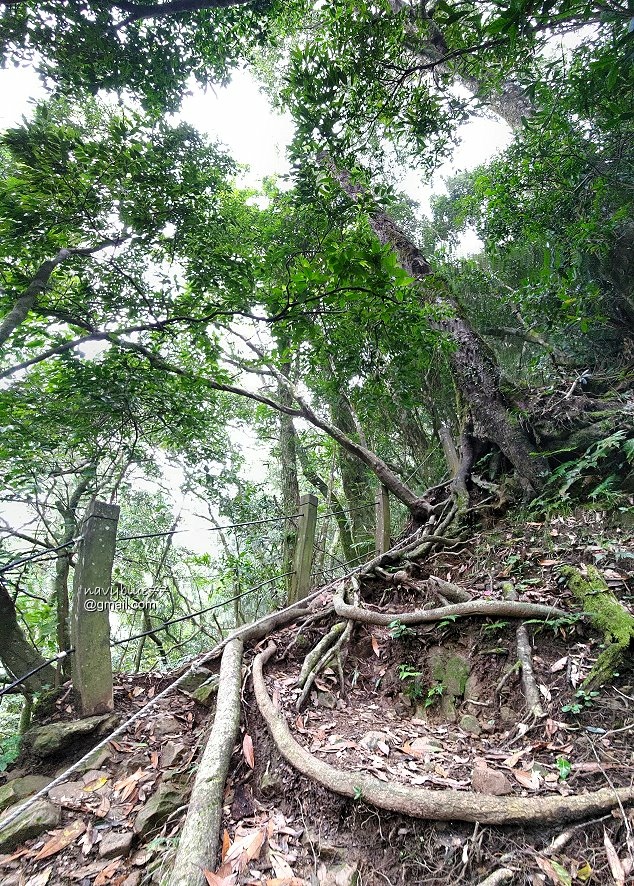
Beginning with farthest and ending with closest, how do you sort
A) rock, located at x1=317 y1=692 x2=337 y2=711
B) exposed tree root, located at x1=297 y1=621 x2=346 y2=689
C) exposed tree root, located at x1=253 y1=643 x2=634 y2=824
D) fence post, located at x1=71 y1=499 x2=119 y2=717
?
exposed tree root, located at x1=297 y1=621 x2=346 y2=689 → rock, located at x1=317 y1=692 x2=337 y2=711 → fence post, located at x1=71 y1=499 x2=119 y2=717 → exposed tree root, located at x1=253 y1=643 x2=634 y2=824

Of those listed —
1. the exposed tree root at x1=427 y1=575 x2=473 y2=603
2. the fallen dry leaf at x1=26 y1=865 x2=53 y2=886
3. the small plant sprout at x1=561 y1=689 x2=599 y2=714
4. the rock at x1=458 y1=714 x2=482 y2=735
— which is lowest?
the rock at x1=458 y1=714 x2=482 y2=735

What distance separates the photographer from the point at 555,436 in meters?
4.64

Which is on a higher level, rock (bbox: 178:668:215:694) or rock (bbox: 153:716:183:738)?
rock (bbox: 178:668:215:694)

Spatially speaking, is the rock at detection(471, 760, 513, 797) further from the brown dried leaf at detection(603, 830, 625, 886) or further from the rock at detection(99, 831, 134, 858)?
the rock at detection(99, 831, 134, 858)

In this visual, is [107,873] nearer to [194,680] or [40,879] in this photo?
[40,879]

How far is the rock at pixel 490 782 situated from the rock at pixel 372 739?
0.64m

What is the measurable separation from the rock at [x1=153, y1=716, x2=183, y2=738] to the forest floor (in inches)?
0.4

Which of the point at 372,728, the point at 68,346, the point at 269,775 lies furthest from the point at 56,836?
the point at 68,346

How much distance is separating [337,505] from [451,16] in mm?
7539

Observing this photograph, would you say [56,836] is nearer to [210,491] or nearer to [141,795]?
[141,795]

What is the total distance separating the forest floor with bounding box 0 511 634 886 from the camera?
174cm

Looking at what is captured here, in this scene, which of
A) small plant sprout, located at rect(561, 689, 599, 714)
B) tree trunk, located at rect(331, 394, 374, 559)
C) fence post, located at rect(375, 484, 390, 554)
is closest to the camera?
small plant sprout, located at rect(561, 689, 599, 714)

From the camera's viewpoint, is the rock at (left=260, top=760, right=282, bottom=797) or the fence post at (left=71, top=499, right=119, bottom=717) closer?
the rock at (left=260, top=760, right=282, bottom=797)

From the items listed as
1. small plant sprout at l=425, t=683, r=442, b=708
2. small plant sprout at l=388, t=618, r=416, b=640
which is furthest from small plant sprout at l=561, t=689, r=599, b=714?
small plant sprout at l=388, t=618, r=416, b=640
